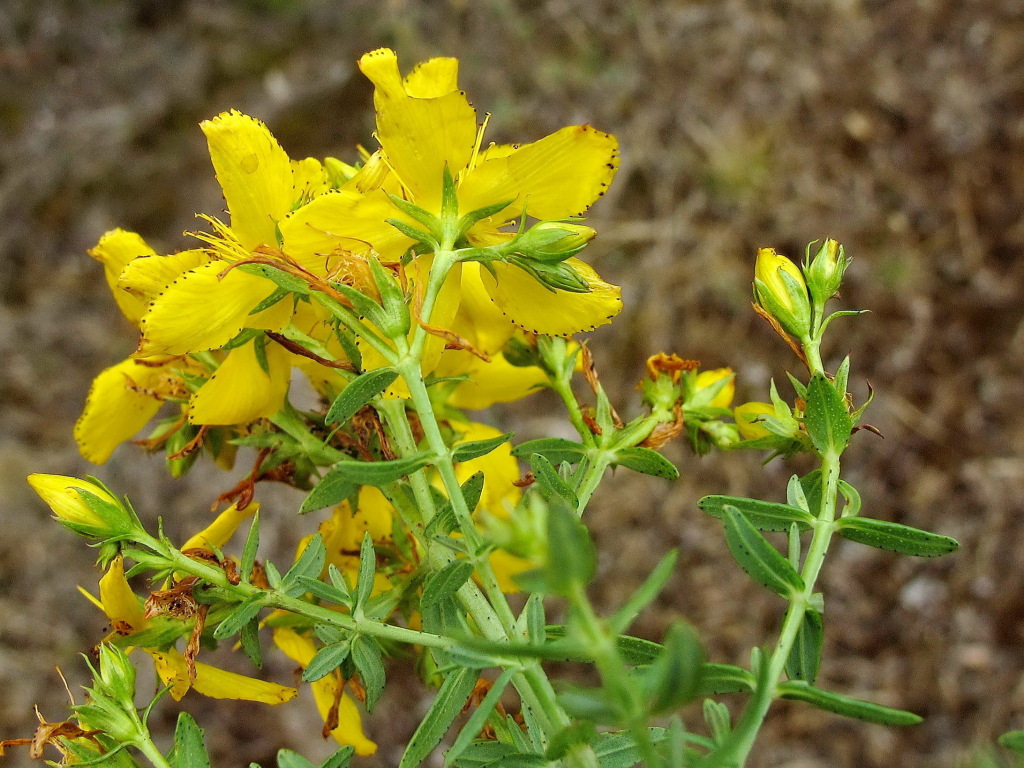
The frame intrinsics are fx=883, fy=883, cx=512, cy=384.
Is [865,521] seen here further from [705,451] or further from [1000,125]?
[1000,125]

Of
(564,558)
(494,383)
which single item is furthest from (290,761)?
(494,383)

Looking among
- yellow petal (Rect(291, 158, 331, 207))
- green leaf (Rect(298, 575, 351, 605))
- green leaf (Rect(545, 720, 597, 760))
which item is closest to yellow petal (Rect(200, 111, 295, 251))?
yellow petal (Rect(291, 158, 331, 207))

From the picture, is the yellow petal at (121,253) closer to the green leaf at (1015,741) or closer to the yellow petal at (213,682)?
the yellow petal at (213,682)

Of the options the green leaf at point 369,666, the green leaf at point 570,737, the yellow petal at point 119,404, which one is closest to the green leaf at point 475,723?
the green leaf at point 570,737

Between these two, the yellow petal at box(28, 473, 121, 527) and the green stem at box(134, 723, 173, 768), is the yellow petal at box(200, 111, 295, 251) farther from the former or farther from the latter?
the green stem at box(134, 723, 173, 768)

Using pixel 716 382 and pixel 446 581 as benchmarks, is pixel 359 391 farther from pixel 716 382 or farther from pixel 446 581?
pixel 716 382
